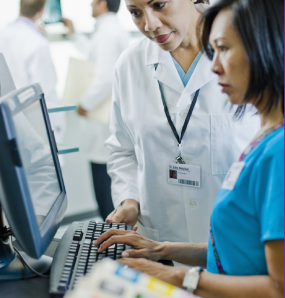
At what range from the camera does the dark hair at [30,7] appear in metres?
2.69

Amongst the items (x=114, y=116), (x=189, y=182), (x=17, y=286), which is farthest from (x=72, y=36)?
(x=17, y=286)

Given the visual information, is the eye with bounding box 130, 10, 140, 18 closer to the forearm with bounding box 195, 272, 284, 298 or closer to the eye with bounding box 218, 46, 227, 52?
the eye with bounding box 218, 46, 227, 52

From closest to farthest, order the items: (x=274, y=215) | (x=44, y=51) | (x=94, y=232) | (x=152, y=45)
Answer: (x=274, y=215) → (x=94, y=232) → (x=152, y=45) → (x=44, y=51)

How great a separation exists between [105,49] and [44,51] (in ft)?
1.50

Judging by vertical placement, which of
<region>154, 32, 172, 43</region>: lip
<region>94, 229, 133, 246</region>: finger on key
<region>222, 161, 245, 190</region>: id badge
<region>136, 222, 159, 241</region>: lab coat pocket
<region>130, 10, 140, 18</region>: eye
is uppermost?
<region>130, 10, 140, 18</region>: eye

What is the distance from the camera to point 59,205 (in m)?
1.10

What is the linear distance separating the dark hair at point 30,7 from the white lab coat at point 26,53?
44 mm

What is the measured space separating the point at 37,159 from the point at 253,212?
573 millimetres

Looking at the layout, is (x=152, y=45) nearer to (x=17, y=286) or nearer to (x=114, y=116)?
(x=114, y=116)

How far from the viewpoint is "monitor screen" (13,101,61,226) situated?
2.85 ft

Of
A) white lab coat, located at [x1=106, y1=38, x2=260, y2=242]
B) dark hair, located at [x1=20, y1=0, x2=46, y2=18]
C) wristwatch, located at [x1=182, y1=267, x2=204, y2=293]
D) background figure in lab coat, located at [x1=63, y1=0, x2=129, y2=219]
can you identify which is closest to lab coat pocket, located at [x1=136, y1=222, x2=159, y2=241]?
white lab coat, located at [x1=106, y1=38, x2=260, y2=242]

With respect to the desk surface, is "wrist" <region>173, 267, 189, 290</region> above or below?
above

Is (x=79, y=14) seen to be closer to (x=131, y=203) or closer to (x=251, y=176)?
(x=131, y=203)

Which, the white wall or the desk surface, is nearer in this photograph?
the desk surface
